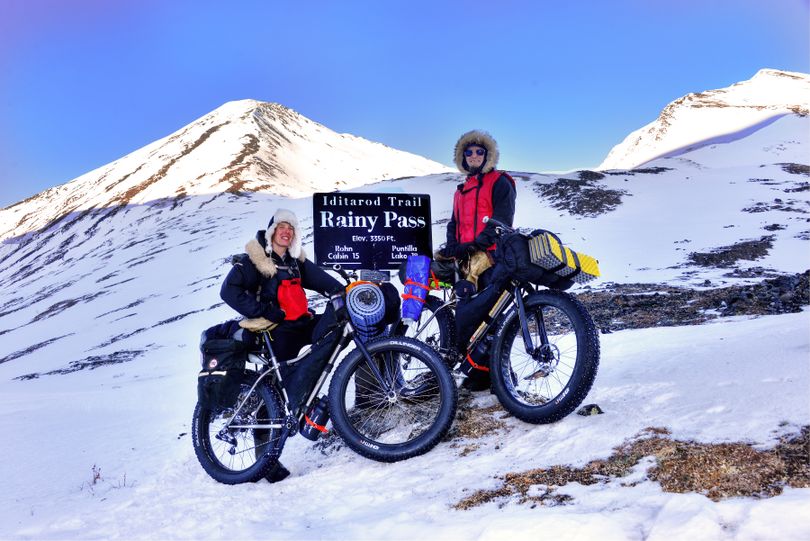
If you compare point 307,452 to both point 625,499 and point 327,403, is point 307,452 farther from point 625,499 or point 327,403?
point 625,499

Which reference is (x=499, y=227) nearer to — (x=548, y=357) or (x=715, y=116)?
(x=548, y=357)

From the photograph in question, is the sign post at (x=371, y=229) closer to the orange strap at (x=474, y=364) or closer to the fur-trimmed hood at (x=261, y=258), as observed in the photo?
the fur-trimmed hood at (x=261, y=258)

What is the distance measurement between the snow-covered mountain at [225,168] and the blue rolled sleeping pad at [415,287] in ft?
207

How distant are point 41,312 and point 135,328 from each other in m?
18.6

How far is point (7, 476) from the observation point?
579cm

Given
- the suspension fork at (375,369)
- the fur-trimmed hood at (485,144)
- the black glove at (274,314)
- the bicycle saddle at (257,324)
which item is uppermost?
the fur-trimmed hood at (485,144)

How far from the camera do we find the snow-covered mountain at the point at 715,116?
6962cm

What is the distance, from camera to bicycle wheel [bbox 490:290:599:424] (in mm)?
3811

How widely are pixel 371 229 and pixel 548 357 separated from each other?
11.3 ft

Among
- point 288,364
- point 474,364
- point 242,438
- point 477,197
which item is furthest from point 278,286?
point 477,197

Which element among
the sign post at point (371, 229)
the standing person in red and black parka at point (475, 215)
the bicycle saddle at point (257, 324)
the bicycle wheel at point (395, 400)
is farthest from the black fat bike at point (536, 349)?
the sign post at point (371, 229)

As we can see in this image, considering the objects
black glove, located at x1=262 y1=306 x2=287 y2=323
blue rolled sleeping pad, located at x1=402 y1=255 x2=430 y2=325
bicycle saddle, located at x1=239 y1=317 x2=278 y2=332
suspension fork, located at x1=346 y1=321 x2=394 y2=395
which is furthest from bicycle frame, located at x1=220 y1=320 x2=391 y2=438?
blue rolled sleeping pad, located at x1=402 y1=255 x2=430 y2=325

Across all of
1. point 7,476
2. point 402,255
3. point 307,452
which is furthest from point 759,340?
point 7,476

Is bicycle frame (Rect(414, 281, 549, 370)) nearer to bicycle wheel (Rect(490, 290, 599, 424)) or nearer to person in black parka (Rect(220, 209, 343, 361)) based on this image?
bicycle wheel (Rect(490, 290, 599, 424))
